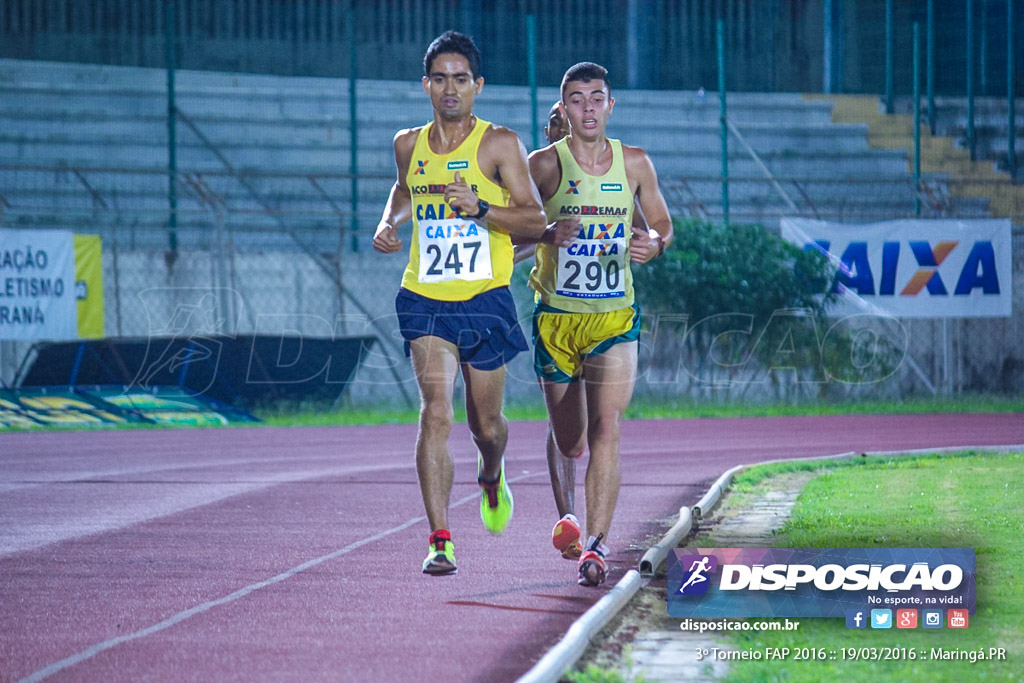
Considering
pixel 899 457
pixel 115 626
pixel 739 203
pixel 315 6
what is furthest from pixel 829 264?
pixel 115 626

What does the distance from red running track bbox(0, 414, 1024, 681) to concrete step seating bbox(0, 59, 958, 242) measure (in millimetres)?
8563

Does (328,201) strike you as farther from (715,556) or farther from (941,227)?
(715,556)

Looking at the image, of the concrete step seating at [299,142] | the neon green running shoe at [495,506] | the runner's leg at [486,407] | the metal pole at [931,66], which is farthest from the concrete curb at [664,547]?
the metal pole at [931,66]

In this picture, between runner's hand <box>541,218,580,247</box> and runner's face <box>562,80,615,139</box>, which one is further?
runner's face <box>562,80,615,139</box>

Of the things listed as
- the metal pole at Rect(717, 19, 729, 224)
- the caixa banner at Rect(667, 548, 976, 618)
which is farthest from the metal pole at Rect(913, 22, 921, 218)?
the caixa banner at Rect(667, 548, 976, 618)

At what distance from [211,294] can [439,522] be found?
44.3ft

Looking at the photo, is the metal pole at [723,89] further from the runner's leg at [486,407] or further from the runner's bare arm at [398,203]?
the runner's leg at [486,407]

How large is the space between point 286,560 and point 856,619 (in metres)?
3.32

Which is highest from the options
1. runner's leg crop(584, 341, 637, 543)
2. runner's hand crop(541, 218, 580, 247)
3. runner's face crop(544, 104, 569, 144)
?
runner's face crop(544, 104, 569, 144)

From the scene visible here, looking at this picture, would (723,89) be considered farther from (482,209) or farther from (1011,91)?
(482,209)

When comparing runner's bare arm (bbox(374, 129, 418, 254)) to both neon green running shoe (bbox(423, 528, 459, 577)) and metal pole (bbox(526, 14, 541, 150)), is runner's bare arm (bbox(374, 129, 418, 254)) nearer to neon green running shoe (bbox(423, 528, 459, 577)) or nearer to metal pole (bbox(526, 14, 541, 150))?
neon green running shoe (bbox(423, 528, 459, 577))

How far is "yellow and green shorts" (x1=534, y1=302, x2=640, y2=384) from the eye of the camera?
22.1 ft

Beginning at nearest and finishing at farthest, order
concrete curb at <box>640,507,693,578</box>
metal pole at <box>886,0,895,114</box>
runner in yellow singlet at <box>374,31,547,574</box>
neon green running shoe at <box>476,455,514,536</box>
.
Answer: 1. concrete curb at <box>640,507,693,578</box>
2. runner in yellow singlet at <box>374,31,547,574</box>
3. neon green running shoe at <box>476,455,514,536</box>
4. metal pole at <box>886,0,895,114</box>

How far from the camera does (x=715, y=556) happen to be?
5703mm
